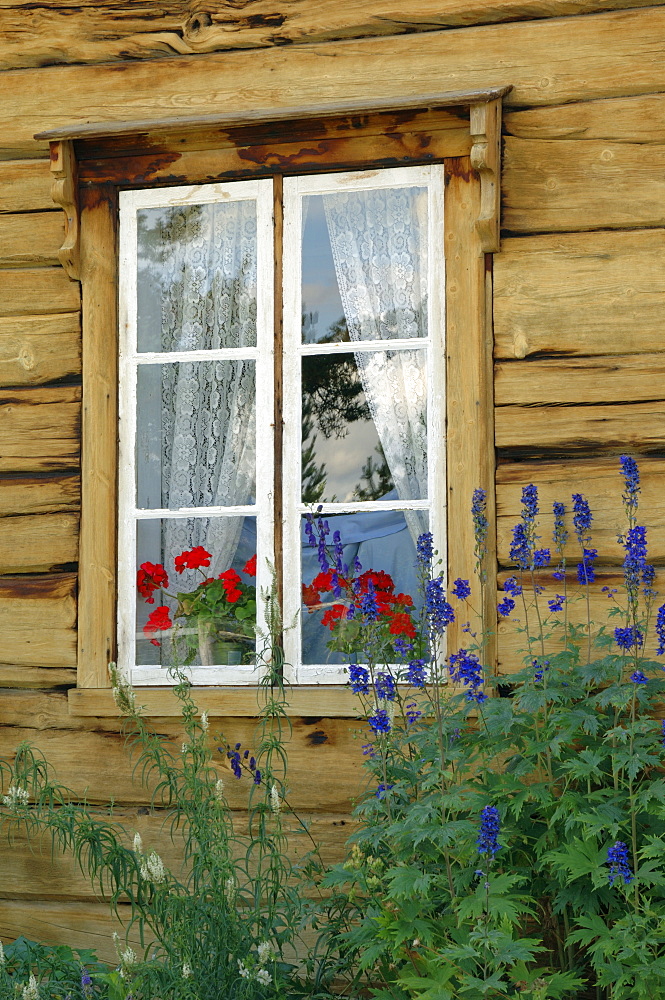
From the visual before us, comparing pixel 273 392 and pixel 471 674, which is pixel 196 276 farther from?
pixel 471 674

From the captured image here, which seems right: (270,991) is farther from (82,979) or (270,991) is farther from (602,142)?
(602,142)

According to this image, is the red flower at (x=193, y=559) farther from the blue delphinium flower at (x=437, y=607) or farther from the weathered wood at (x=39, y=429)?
the blue delphinium flower at (x=437, y=607)

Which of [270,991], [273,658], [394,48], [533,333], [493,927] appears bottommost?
[270,991]

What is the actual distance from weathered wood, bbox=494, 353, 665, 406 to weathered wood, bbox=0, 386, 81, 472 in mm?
1572

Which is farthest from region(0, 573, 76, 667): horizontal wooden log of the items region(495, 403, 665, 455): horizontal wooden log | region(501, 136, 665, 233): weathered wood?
region(501, 136, 665, 233): weathered wood

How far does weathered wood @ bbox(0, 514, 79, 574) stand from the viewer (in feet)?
14.0

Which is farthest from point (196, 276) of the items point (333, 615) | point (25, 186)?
point (333, 615)

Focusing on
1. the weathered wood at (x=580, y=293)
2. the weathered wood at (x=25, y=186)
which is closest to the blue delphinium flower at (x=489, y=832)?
the weathered wood at (x=580, y=293)

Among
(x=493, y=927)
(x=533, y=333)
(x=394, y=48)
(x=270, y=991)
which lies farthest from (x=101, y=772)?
(x=394, y=48)

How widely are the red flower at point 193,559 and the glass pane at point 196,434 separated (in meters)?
0.18

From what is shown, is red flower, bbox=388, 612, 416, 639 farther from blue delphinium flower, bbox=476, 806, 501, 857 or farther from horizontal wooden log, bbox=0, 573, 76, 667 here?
blue delphinium flower, bbox=476, 806, 501, 857

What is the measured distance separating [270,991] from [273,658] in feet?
3.47

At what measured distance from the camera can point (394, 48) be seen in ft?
13.8

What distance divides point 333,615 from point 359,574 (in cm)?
17
